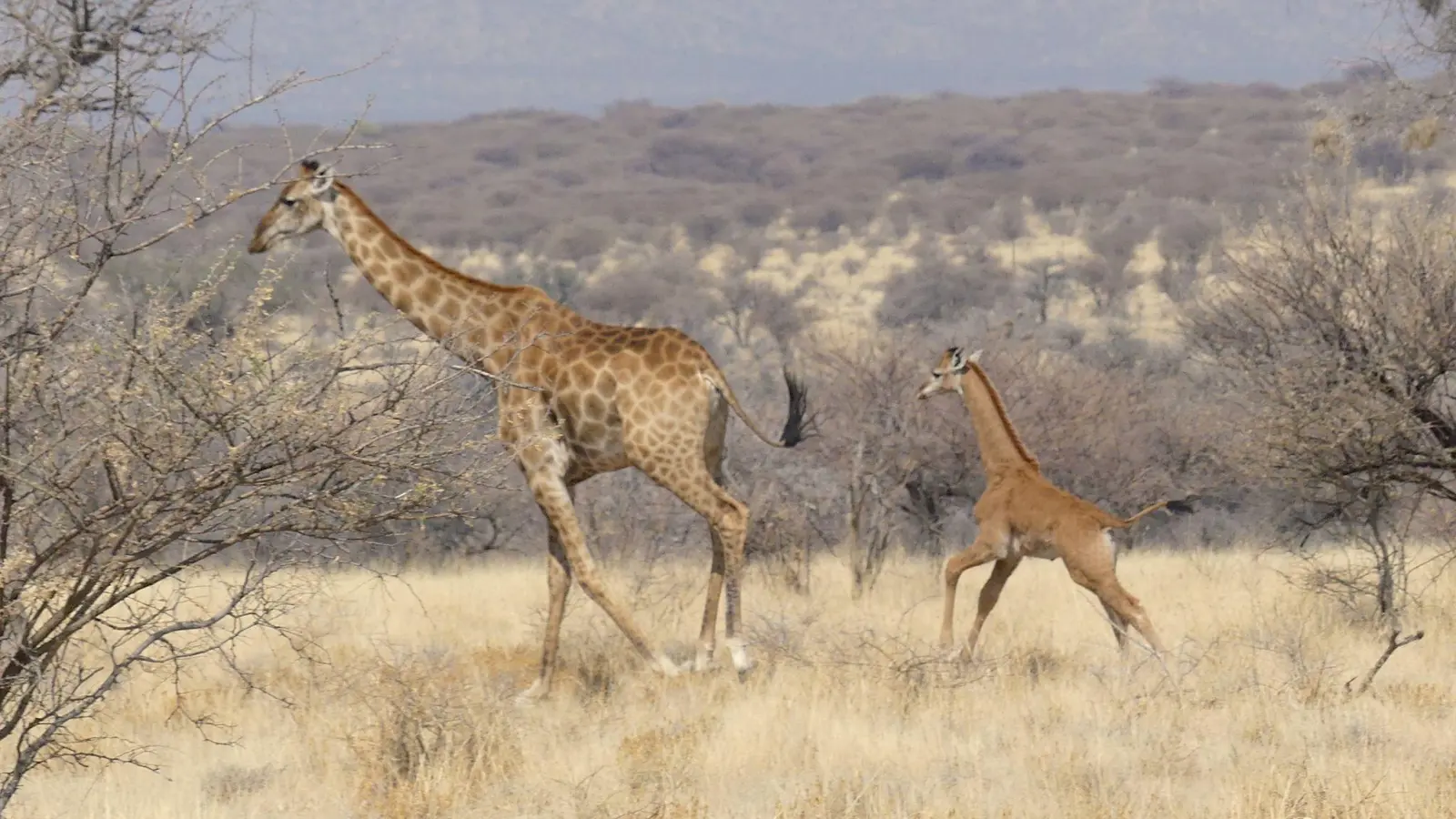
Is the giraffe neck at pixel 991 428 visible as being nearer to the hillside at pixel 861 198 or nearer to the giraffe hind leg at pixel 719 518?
the giraffe hind leg at pixel 719 518

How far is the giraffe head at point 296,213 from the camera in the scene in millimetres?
8523

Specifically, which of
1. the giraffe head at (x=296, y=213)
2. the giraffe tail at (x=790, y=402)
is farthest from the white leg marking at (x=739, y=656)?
the giraffe head at (x=296, y=213)

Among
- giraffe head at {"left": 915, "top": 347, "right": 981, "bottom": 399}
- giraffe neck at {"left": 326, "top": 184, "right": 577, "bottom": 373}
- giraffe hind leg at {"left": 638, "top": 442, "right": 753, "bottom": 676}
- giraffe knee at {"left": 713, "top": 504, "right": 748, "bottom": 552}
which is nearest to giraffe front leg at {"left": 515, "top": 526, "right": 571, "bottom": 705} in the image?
giraffe hind leg at {"left": 638, "top": 442, "right": 753, "bottom": 676}

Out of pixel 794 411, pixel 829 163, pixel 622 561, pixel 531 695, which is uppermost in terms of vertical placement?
pixel 829 163

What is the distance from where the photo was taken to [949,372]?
31.2ft

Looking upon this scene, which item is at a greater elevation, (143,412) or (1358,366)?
(143,412)

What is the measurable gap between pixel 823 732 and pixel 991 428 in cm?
247

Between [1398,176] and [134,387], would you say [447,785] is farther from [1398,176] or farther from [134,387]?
[1398,176]

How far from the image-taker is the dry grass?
6418 millimetres

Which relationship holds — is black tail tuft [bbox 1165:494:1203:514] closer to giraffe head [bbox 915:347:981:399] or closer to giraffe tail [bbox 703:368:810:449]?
giraffe head [bbox 915:347:981:399]

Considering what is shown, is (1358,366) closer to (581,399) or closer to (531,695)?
(581,399)

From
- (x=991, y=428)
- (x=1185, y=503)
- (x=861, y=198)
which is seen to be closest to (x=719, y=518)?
(x=991, y=428)

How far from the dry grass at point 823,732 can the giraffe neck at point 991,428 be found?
107cm

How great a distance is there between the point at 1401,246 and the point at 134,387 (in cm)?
738
